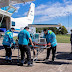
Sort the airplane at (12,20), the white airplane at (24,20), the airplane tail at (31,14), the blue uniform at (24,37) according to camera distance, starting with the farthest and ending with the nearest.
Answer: the airplane tail at (31,14) → the white airplane at (24,20) → the airplane at (12,20) → the blue uniform at (24,37)

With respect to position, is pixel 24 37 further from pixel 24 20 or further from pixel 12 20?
pixel 24 20

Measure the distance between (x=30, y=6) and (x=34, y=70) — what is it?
35415mm

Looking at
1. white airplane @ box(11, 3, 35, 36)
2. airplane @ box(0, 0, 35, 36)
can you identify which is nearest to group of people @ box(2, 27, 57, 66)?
airplane @ box(0, 0, 35, 36)

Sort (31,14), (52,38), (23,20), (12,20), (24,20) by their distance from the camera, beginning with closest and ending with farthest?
(52,38) → (12,20) → (23,20) → (24,20) → (31,14)

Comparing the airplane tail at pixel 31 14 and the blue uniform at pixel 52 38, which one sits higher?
the airplane tail at pixel 31 14

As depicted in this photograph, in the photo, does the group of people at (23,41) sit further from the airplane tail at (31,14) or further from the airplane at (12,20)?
the airplane tail at (31,14)

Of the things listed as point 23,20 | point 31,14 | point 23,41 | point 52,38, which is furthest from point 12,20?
point 23,41

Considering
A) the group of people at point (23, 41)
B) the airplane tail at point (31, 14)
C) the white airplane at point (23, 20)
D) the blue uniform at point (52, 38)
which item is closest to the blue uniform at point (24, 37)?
the group of people at point (23, 41)

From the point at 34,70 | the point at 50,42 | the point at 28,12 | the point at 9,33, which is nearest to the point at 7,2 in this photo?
the point at 9,33

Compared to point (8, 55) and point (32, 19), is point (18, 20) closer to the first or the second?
point (32, 19)

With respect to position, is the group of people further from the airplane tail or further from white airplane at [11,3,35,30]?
the airplane tail

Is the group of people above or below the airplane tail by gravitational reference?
below

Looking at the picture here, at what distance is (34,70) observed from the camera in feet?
16.5

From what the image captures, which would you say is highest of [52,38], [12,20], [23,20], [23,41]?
[23,20]
